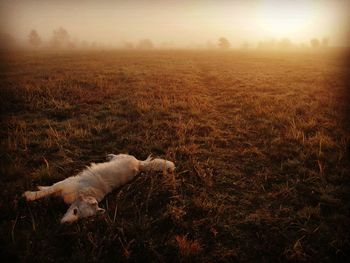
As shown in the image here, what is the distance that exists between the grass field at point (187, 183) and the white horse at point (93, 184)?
0.43 ft

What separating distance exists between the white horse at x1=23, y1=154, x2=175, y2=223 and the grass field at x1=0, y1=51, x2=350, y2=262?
0.13 metres

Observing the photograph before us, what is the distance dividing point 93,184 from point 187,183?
1671mm

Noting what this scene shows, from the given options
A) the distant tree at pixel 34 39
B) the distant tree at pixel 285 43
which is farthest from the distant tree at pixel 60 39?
the distant tree at pixel 285 43

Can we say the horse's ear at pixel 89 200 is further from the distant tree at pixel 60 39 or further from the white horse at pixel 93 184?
the distant tree at pixel 60 39

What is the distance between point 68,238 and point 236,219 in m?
2.37

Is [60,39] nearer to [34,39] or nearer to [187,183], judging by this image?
→ [34,39]

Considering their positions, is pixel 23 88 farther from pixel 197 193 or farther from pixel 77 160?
pixel 197 193

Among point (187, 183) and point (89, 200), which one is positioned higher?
point (89, 200)

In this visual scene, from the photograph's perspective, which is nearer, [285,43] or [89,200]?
[89,200]

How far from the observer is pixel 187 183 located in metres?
4.92

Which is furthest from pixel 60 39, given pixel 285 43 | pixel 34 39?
pixel 285 43

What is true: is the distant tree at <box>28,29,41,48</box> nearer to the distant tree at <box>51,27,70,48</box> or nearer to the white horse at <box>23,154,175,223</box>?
the distant tree at <box>51,27,70,48</box>

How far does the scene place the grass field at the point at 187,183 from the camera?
3447 millimetres

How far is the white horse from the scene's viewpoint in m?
3.69
